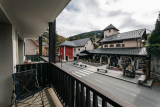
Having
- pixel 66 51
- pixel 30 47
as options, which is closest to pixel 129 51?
pixel 66 51

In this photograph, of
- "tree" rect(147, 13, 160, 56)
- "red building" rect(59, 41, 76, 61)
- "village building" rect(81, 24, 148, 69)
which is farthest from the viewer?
"red building" rect(59, 41, 76, 61)

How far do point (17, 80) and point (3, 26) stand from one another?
1392 millimetres

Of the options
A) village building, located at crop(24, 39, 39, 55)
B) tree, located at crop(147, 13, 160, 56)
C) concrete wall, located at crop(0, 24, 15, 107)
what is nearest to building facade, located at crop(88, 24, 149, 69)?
tree, located at crop(147, 13, 160, 56)

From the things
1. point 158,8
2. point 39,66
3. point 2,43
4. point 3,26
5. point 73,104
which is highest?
point 158,8

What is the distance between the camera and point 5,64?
172cm

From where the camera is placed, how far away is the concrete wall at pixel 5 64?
1.67 m

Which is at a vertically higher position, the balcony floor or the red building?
the red building

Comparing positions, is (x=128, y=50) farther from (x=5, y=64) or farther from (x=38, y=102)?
(x=5, y=64)

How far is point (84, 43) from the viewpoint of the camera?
2228 cm

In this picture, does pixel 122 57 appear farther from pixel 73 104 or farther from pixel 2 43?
pixel 2 43

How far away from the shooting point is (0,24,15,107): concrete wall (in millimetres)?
1669

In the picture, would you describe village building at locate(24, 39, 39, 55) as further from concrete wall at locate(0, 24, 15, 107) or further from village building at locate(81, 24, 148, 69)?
concrete wall at locate(0, 24, 15, 107)

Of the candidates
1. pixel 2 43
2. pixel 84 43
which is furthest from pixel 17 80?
pixel 84 43

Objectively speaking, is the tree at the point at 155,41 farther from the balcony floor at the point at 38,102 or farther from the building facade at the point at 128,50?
the balcony floor at the point at 38,102
